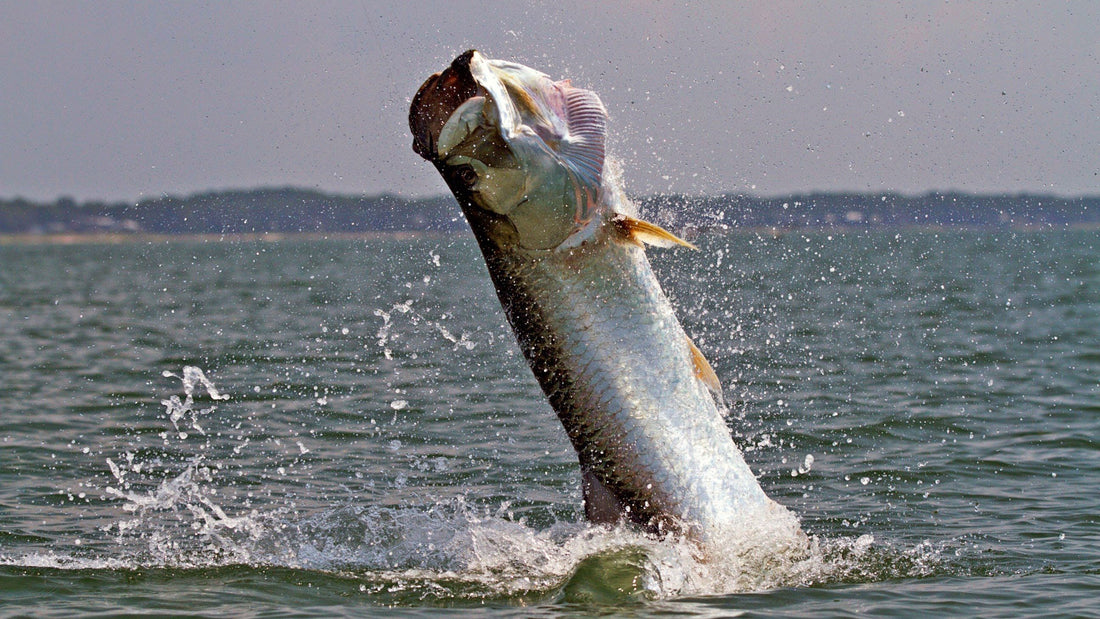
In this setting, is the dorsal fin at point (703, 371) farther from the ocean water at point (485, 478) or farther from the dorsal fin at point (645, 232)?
the ocean water at point (485, 478)

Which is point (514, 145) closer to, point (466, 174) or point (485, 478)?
point (466, 174)

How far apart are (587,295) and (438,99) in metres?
1.23

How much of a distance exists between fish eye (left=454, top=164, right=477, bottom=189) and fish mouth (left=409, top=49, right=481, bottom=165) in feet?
0.34

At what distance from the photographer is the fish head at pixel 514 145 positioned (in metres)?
5.27

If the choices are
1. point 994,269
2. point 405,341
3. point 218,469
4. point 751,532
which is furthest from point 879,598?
point 994,269

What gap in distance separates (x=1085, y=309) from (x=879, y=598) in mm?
22785

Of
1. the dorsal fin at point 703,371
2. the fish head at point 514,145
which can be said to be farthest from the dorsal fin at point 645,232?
the dorsal fin at point 703,371

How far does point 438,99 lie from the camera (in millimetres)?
5316

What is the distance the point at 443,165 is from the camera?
5.49 metres

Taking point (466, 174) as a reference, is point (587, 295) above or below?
below

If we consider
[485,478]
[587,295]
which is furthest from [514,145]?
[485,478]

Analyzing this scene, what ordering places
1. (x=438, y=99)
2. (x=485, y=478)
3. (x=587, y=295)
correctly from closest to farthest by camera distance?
(x=438, y=99), (x=587, y=295), (x=485, y=478)

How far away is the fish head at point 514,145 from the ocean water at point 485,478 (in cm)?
183

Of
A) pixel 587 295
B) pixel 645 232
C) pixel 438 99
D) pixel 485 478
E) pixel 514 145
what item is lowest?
pixel 485 478
